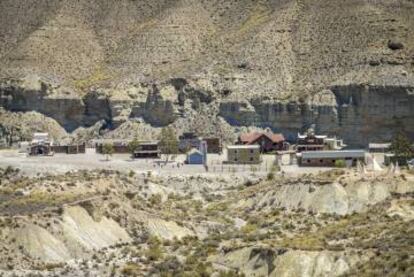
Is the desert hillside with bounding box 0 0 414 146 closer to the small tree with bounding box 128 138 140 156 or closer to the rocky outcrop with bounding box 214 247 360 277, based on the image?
the small tree with bounding box 128 138 140 156

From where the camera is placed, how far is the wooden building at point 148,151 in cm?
11656

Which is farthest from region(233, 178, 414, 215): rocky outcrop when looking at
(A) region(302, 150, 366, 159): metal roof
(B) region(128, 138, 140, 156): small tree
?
(B) region(128, 138, 140, 156): small tree

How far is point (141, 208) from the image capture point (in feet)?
235

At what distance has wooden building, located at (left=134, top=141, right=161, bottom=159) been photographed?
382 feet

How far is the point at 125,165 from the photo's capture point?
10588 cm

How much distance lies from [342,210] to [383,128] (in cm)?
5124

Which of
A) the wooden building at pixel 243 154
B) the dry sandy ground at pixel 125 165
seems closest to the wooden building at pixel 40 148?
the dry sandy ground at pixel 125 165

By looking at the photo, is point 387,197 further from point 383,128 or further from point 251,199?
point 383,128

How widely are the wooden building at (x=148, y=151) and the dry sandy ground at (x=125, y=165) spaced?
47.2 inches

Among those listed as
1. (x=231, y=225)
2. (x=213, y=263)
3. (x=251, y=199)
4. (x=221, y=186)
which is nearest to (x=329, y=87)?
(x=221, y=186)

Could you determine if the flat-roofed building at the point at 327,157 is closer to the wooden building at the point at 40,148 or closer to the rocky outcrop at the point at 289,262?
the wooden building at the point at 40,148

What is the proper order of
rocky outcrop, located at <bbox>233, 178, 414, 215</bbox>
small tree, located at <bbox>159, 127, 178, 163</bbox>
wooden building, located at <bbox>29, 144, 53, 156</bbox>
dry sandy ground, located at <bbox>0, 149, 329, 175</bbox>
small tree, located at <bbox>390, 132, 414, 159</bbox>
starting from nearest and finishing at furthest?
rocky outcrop, located at <bbox>233, 178, 414, 215</bbox>
dry sandy ground, located at <bbox>0, 149, 329, 175</bbox>
small tree, located at <bbox>390, 132, 414, 159</bbox>
small tree, located at <bbox>159, 127, 178, 163</bbox>
wooden building, located at <bbox>29, 144, 53, 156</bbox>

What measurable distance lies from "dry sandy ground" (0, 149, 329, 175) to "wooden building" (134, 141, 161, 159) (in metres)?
1.20

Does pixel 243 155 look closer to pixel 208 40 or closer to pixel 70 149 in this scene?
pixel 70 149
